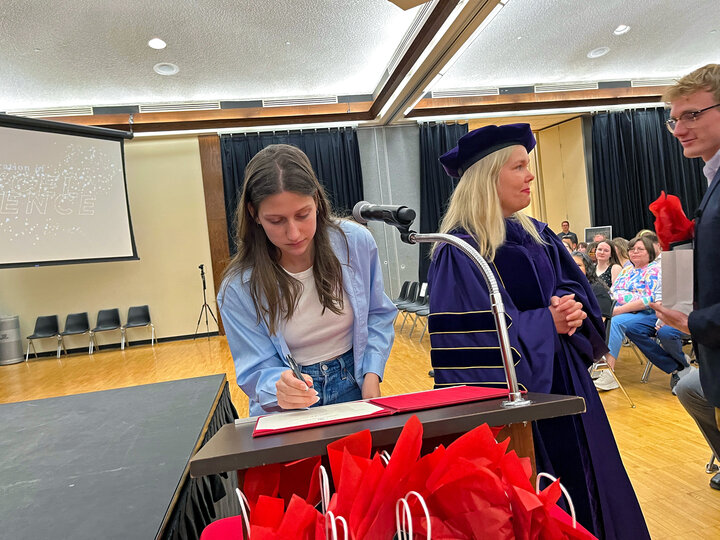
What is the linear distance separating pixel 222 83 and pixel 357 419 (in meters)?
8.86

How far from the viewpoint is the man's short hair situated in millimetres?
1787

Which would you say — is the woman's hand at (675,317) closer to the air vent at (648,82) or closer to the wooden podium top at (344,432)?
the wooden podium top at (344,432)

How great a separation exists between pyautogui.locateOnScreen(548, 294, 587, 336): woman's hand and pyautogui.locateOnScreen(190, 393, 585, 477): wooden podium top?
30.2 inches

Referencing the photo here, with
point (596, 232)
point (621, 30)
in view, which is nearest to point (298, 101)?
point (621, 30)

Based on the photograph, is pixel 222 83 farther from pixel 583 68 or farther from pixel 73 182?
pixel 583 68

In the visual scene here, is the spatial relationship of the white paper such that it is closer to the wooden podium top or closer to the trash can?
the wooden podium top

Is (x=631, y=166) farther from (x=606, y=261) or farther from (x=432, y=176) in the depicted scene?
(x=606, y=261)

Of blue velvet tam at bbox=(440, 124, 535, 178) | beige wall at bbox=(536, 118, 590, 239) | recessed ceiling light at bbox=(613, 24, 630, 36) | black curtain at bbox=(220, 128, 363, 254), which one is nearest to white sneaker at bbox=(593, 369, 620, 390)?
blue velvet tam at bbox=(440, 124, 535, 178)

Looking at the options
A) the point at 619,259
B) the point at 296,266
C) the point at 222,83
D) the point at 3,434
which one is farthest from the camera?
the point at 222,83

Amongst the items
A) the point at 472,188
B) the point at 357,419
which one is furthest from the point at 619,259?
the point at 357,419

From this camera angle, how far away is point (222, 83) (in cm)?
877

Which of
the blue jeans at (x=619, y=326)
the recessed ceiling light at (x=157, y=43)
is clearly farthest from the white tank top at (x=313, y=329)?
the recessed ceiling light at (x=157, y=43)

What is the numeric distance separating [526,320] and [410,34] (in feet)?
20.7

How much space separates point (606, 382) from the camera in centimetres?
457
